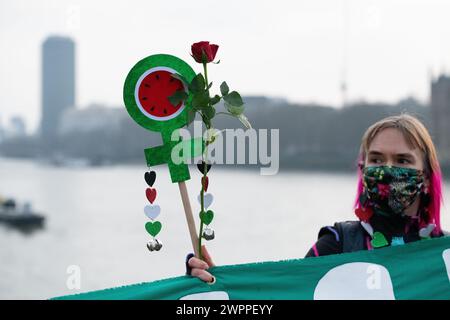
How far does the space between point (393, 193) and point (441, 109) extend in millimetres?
43329

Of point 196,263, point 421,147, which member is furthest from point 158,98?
point 421,147

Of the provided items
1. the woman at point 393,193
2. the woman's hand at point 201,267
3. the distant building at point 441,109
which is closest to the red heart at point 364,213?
the woman at point 393,193

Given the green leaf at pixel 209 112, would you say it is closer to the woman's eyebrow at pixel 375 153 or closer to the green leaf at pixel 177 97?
the green leaf at pixel 177 97

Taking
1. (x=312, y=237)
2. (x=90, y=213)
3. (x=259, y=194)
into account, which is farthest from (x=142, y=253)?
(x=259, y=194)

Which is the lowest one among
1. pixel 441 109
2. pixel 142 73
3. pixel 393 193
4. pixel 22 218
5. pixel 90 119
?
pixel 22 218

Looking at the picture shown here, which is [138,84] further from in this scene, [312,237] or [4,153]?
[4,153]

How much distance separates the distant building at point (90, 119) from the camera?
65750mm

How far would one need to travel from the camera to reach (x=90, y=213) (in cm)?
2544

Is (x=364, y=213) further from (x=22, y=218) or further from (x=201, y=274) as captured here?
(x=22, y=218)

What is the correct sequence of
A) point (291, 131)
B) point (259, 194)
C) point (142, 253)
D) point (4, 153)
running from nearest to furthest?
point (142, 253), point (259, 194), point (291, 131), point (4, 153)

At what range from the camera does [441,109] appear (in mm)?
43000

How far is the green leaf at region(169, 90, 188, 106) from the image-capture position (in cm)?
164

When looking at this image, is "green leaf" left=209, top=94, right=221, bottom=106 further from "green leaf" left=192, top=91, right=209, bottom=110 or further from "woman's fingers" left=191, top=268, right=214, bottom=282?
"woman's fingers" left=191, top=268, right=214, bottom=282
